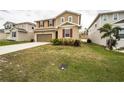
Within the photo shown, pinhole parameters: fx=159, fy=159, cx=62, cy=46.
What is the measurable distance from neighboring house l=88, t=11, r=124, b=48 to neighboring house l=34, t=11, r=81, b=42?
0.46m

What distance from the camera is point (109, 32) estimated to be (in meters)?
4.74

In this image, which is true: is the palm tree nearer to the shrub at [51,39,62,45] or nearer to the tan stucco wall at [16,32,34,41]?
the shrub at [51,39,62,45]

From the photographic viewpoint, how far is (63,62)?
14.8 ft

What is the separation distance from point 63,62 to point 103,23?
172cm

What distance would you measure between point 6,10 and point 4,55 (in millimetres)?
1371

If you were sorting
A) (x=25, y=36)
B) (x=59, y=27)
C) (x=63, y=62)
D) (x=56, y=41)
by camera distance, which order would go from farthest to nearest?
(x=59, y=27), (x=25, y=36), (x=56, y=41), (x=63, y=62)

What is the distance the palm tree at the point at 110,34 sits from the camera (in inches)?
185

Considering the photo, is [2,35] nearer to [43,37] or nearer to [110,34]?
[43,37]

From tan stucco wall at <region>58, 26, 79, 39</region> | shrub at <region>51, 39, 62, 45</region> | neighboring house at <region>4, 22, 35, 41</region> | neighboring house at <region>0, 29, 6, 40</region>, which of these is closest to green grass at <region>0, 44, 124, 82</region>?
shrub at <region>51, 39, 62, 45</region>

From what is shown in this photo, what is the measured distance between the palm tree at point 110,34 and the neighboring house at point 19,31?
222 centimetres


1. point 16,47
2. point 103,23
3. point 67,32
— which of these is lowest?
point 16,47

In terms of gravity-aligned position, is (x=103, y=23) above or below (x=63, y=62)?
above

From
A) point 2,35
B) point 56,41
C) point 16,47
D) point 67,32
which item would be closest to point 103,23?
point 67,32
